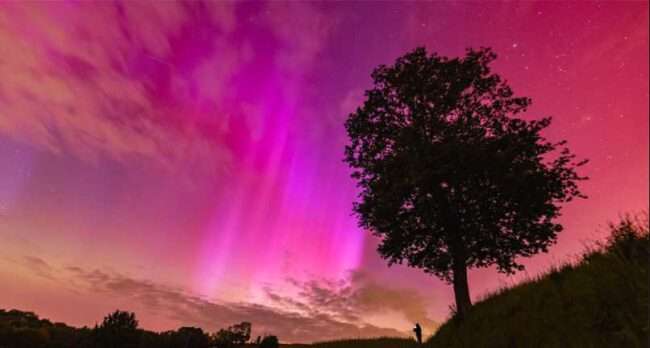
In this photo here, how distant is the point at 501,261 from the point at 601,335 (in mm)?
16476

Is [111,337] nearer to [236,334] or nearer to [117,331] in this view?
[117,331]

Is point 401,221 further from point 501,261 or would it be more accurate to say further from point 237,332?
point 237,332

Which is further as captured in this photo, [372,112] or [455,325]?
[372,112]

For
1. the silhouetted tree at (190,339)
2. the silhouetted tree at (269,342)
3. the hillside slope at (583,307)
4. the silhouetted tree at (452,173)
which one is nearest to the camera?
the hillside slope at (583,307)

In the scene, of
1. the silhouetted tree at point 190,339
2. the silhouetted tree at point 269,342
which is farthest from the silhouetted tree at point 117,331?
the silhouetted tree at point 269,342

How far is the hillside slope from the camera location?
623 cm

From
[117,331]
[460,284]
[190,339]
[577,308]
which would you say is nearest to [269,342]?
[460,284]

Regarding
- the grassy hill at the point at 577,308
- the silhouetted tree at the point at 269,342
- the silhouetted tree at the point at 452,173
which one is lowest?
the grassy hill at the point at 577,308

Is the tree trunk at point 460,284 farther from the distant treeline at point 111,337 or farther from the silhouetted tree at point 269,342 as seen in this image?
the distant treeline at point 111,337

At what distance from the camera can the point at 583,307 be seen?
845 cm

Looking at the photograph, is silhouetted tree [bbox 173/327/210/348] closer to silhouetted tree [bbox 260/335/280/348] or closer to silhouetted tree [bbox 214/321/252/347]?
silhouetted tree [bbox 214/321/252/347]

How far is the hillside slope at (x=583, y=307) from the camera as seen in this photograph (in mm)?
6230

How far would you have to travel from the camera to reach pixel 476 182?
20906 millimetres

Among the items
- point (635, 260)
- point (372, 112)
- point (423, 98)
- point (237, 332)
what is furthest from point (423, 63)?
point (237, 332)
